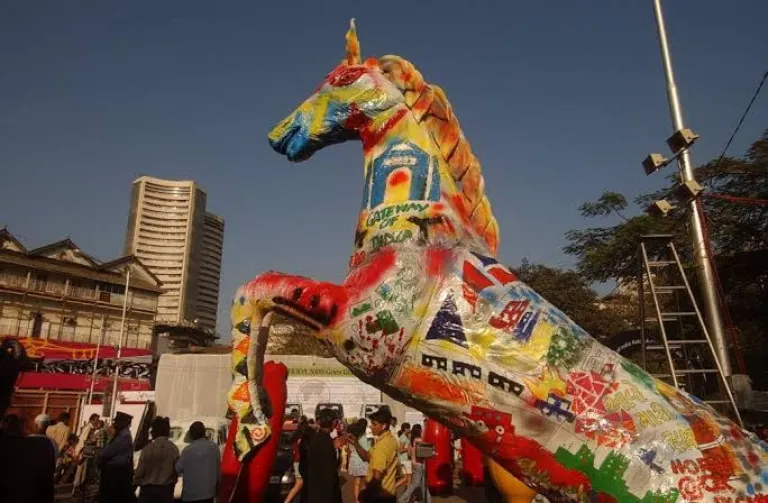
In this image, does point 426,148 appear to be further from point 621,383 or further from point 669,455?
point 669,455

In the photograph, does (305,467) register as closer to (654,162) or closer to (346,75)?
(346,75)

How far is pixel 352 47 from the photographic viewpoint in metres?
3.73

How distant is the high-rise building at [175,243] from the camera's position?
66938 millimetres

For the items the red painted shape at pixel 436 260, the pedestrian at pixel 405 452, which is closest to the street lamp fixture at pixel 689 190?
the pedestrian at pixel 405 452

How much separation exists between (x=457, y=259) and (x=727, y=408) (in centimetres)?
638

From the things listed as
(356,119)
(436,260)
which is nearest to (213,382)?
(356,119)

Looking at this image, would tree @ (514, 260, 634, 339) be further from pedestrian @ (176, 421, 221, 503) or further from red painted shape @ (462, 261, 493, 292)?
red painted shape @ (462, 261, 493, 292)

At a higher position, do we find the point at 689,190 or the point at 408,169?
the point at 689,190

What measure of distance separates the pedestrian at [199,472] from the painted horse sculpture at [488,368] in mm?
4302

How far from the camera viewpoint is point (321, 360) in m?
22.6

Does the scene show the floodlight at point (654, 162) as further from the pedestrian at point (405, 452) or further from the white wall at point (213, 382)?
the white wall at point (213, 382)

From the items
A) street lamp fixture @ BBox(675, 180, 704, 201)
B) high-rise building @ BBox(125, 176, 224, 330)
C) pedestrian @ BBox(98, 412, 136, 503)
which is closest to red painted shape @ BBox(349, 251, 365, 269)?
pedestrian @ BBox(98, 412, 136, 503)

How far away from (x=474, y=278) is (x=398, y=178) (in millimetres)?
713

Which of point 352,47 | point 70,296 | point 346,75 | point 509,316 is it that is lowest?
Result: point 509,316
